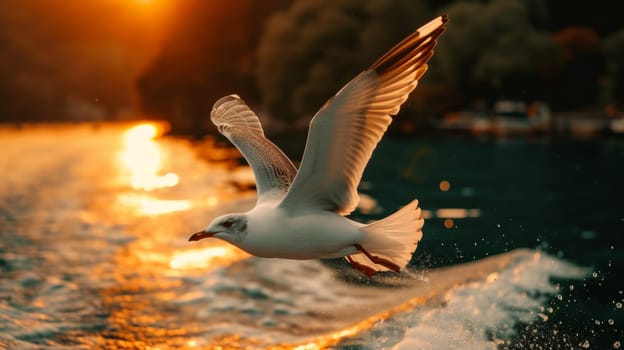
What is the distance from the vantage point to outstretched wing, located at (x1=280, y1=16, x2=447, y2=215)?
548 centimetres

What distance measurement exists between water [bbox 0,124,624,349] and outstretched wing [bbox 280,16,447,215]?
440cm

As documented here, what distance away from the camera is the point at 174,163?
1654 inches

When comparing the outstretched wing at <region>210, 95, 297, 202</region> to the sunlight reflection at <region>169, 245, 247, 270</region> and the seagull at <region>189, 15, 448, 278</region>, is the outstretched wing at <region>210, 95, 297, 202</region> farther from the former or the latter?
the sunlight reflection at <region>169, 245, 247, 270</region>

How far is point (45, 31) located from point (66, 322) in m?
160

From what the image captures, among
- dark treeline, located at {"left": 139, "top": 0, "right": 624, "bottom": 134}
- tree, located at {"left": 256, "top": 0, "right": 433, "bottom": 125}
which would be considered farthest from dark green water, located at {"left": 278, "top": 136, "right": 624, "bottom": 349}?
dark treeline, located at {"left": 139, "top": 0, "right": 624, "bottom": 134}

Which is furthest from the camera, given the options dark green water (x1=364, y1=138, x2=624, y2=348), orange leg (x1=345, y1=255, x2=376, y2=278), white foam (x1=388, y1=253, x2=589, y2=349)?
dark green water (x1=364, y1=138, x2=624, y2=348)

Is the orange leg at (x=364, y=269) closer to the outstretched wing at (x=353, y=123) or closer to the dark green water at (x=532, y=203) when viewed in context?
the outstretched wing at (x=353, y=123)

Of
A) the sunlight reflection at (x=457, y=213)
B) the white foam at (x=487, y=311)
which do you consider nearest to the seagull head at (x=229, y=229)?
the white foam at (x=487, y=311)

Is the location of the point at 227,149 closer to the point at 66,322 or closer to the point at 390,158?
the point at 390,158

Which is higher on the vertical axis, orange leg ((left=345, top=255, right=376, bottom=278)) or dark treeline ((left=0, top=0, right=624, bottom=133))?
dark treeline ((left=0, top=0, right=624, bottom=133))

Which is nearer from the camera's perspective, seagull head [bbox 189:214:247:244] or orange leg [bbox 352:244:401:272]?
seagull head [bbox 189:214:247:244]

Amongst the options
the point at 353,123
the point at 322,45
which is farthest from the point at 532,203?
the point at 322,45

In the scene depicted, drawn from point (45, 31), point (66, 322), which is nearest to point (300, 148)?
point (66, 322)

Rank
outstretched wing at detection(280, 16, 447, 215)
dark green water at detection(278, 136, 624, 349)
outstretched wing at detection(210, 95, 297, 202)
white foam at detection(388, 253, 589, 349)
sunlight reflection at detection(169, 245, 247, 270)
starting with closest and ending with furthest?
outstretched wing at detection(280, 16, 447, 215)
outstretched wing at detection(210, 95, 297, 202)
white foam at detection(388, 253, 589, 349)
dark green water at detection(278, 136, 624, 349)
sunlight reflection at detection(169, 245, 247, 270)
